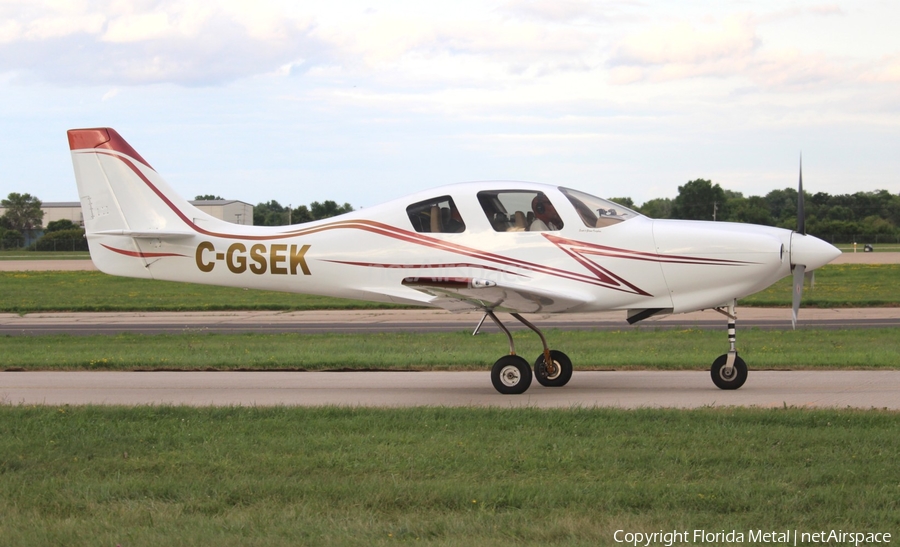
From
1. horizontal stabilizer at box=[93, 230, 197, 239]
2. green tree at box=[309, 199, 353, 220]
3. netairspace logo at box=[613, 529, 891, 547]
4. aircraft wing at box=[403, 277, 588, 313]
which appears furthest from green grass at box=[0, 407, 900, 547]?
green tree at box=[309, 199, 353, 220]

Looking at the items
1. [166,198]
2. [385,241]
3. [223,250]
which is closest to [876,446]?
[385,241]

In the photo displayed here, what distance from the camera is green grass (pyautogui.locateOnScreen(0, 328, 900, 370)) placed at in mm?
14742

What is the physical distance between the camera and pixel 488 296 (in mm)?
11203

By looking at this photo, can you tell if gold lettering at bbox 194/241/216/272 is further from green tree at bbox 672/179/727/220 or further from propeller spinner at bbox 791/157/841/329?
green tree at bbox 672/179/727/220

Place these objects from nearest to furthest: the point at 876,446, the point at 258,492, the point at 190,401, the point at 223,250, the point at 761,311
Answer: the point at 258,492 < the point at 876,446 < the point at 190,401 < the point at 223,250 < the point at 761,311

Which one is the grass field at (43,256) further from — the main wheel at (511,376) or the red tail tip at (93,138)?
the main wheel at (511,376)

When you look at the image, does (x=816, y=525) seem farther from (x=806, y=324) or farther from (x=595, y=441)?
(x=806, y=324)

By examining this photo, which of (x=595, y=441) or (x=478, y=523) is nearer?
(x=478, y=523)

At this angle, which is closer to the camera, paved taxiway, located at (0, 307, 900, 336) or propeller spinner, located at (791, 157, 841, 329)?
propeller spinner, located at (791, 157, 841, 329)

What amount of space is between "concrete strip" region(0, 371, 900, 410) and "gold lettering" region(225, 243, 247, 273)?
5.43ft

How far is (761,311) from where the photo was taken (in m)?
27.4

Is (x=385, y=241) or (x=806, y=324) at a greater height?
(x=385, y=241)

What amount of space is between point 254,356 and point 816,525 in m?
11.8

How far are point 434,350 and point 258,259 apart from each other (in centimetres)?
539
